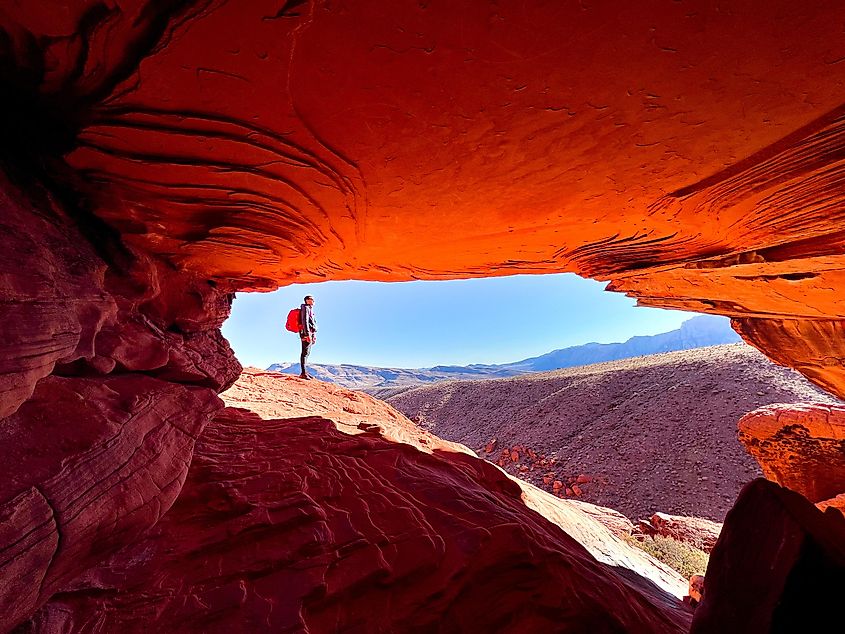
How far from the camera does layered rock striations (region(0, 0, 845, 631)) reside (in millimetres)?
1557

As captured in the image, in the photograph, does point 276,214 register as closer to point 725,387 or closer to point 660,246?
point 660,246

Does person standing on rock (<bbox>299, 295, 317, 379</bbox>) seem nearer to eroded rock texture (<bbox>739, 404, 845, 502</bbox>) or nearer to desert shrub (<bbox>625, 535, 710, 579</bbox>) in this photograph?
desert shrub (<bbox>625, 535, 710, 579</bbox>)

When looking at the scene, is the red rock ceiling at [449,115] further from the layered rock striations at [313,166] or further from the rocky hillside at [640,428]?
the rocky hillside at [640,428]

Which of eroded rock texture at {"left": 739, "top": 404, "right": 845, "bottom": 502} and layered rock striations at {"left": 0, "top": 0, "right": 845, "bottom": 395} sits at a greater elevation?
layered rock striations at {"left": 0, "top": 0, "right": 845, "bottom": 395}

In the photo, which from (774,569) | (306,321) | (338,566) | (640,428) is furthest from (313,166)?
(640,428)

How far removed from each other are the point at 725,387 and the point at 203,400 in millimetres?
24302

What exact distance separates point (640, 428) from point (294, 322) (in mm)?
17814

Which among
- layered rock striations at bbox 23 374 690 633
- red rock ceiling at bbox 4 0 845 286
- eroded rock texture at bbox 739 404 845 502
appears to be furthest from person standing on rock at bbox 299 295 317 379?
eroded rock texture at bbox 739 404 845 502

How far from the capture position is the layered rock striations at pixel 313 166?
156cm

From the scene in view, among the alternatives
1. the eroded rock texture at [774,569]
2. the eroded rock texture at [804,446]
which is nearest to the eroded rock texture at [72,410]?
the eroded rock texture at [774,569]

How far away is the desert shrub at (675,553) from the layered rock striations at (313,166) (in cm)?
588

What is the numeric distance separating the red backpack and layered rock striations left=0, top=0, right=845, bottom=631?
322 inches

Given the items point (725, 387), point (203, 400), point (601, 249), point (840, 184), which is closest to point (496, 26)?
point (840, 184)

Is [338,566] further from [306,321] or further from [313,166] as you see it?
[306,321]
